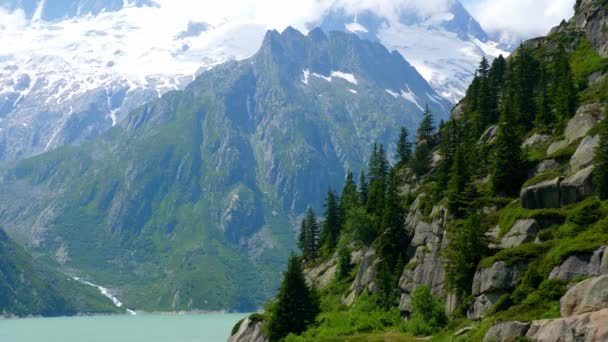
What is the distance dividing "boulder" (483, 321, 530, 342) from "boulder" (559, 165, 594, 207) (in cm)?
2114

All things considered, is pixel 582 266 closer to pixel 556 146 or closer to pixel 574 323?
pixel 574 323

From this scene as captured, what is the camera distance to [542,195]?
237 feet

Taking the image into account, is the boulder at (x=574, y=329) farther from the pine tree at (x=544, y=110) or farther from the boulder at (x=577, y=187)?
the pine tree at (x=544, y=110)

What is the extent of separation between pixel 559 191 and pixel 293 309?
37234mm

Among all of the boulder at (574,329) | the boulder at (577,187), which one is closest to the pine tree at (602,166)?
the boulder at (577,187)

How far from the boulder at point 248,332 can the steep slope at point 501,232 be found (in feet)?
0.91

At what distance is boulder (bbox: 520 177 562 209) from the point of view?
71.2 meters

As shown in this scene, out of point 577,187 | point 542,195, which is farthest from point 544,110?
point 577,187

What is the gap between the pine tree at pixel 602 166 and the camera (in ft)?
215

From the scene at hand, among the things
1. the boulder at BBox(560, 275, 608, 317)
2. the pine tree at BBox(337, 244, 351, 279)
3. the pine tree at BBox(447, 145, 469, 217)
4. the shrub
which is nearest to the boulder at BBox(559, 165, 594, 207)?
the pine tree at BBox(447, 145, 469, 217)

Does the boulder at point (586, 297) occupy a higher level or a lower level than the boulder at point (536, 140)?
lower

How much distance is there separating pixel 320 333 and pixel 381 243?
16892 mm

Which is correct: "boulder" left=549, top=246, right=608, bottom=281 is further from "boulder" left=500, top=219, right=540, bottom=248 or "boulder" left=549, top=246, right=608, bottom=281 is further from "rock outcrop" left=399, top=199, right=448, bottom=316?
"rock outcrop" left=399, top=199, right=448, bottom=316

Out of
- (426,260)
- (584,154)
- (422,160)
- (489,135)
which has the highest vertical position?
(489,135)
